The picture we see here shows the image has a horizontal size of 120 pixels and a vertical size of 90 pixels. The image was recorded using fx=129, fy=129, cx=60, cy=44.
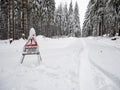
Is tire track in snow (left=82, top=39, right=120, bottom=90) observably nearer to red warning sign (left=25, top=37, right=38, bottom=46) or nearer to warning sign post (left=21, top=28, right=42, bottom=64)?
warning sign post (left=21, top=28, right=42, bottom=64)

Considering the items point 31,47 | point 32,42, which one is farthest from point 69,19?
point 31,47

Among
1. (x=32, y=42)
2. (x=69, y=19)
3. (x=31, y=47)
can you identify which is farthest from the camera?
(x=69, y=19)

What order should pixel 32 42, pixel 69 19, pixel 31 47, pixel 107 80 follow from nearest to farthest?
pixel 107 80, pixel 31 47, pixel 32 42, pixel 69 19

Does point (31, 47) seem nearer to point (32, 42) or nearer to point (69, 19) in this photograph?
point (32, 42)

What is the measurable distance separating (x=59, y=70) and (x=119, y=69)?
259 centimetres

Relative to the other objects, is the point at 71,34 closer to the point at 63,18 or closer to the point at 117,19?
the point at 63,18

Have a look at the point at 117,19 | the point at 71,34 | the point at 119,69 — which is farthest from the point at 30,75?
the point at 71,34

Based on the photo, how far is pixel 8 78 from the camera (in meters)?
4.71

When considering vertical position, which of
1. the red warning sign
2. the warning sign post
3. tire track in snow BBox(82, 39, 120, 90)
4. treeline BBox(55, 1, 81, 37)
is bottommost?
tire track in snow BBox(82, 39, 120, 90)

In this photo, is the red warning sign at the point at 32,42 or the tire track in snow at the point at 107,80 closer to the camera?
the tire track in snow at the point at 107,80

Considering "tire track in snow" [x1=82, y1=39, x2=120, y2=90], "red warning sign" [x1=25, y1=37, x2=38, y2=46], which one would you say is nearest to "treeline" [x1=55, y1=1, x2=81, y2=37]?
"red warning sign" [x1=25, y1=37, x2=38, y2=46]

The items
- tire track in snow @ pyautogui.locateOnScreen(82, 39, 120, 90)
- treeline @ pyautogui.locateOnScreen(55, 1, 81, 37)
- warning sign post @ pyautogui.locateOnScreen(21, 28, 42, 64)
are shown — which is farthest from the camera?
treeline @ pyautogui.locateOnScreen(55, 1, 81, 37)

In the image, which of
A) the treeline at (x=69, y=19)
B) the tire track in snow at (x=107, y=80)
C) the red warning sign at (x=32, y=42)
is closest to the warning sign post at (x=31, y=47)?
the red warning sign at (x=32, y=42)

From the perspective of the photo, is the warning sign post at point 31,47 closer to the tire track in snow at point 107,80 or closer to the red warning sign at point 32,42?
the red warning sign at point 32,42
